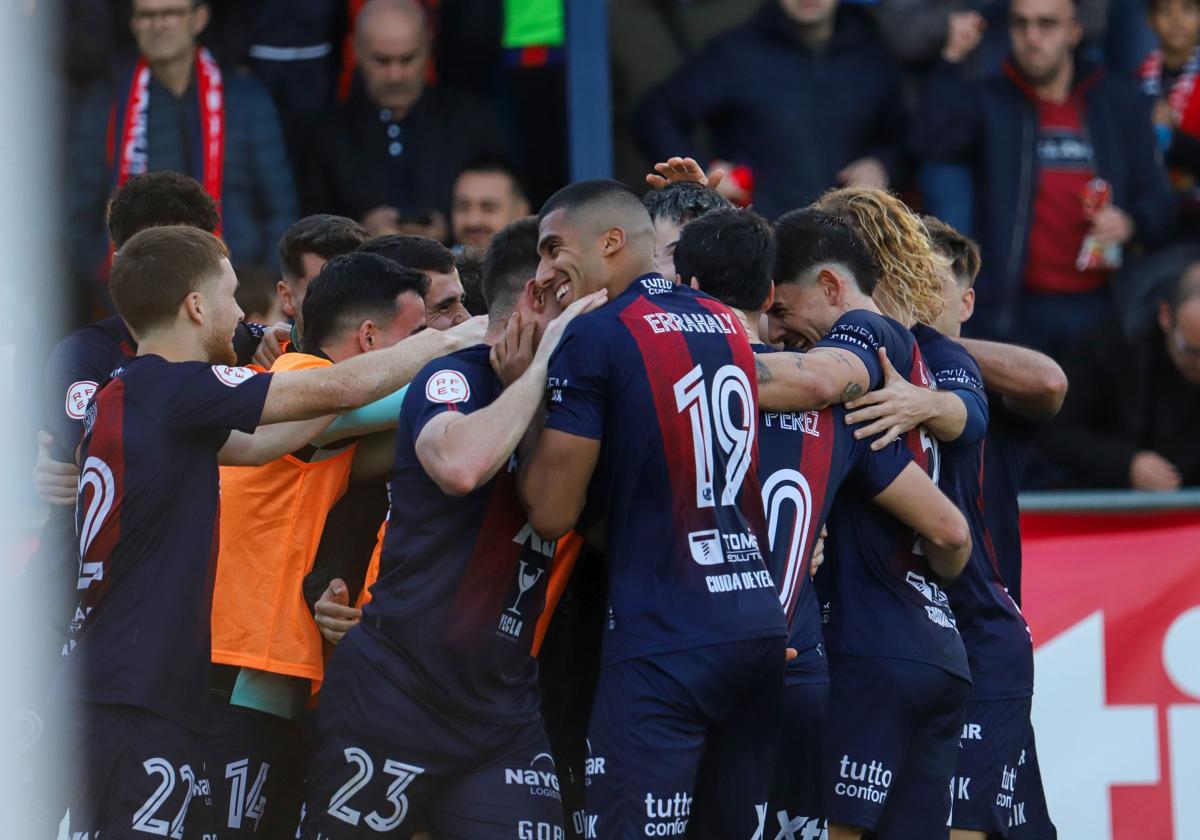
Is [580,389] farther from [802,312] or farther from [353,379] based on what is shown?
[802,312]

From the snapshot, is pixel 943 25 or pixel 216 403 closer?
pixel 216 403

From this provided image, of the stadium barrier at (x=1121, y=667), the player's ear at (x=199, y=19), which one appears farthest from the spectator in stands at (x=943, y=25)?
the player's ear at (x=199, y=19)

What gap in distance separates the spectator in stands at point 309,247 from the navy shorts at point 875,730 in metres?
2.17

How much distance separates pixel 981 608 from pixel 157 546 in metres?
2.62

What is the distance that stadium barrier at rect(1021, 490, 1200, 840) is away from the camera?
7.26m

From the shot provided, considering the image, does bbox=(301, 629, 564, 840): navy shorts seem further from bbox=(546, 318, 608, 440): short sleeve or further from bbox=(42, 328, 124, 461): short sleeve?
bbox=(42, 328, 124, 461): short sleeve

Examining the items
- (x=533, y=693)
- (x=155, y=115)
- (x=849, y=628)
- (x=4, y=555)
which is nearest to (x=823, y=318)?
(x=849, y=628)

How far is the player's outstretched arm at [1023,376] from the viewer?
567 centimetres

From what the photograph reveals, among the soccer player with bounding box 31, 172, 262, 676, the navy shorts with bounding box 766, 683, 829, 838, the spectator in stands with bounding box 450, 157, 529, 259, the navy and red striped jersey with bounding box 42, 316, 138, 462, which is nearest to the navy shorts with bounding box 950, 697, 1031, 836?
the navy shorts with bounding box 766, 683, 829, 838

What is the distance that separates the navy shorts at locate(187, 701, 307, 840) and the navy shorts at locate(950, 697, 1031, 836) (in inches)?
82.1

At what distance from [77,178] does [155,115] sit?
1.70 ft

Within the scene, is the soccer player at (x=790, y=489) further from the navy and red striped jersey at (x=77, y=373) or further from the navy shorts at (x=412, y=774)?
the navy and red striped jersey at (x=77, y=373)

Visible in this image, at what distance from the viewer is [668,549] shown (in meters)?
4.26

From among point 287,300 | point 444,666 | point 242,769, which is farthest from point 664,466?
point 287,300
